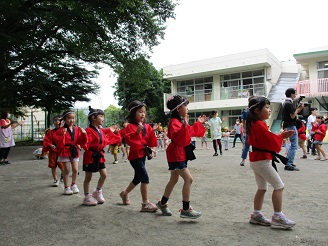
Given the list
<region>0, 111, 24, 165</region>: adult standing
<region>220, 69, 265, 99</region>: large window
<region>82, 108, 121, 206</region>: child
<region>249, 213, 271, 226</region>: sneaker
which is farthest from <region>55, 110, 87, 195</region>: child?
<region>220, 69, 265, 99</region>: large window

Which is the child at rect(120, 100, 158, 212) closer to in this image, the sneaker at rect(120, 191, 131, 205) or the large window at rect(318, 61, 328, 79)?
the sneaker at rect(120, 191, 131, 205)

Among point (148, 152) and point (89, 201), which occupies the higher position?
point (148, 152)

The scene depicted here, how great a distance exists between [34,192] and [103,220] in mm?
2575

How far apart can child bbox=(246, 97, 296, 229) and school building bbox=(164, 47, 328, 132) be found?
20340 millimetres

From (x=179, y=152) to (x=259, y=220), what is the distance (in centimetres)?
133

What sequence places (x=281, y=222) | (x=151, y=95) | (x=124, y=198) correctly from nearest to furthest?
(x=281, y=222) → (x=124, y=198) → (x=151, y=95)

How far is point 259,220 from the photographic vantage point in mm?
3580

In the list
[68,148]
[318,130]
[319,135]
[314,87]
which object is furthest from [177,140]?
[314,87]

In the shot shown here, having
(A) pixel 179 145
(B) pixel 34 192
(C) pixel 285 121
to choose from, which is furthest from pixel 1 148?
(C) pixel 285 121

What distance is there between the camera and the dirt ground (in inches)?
126

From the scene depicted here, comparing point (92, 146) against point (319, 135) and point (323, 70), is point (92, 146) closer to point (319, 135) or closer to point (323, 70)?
point (319, 135)

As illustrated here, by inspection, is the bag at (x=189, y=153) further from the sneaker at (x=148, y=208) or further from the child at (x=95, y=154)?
the child at (x=95, y=154)

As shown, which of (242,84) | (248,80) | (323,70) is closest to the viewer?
(323,70)

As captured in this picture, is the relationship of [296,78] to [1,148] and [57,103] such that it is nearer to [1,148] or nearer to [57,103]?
[57,103]
